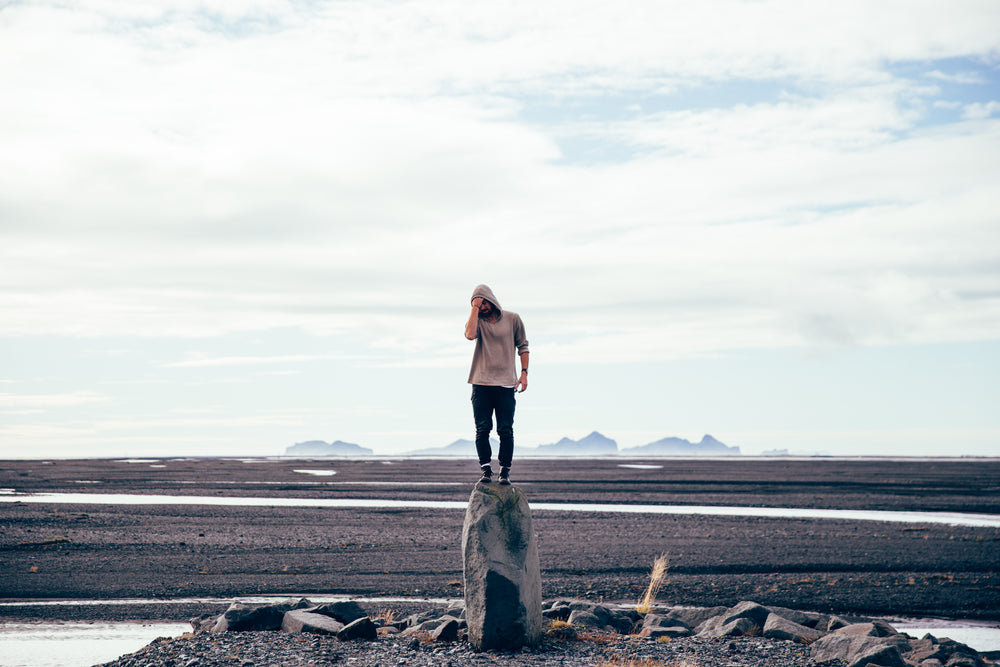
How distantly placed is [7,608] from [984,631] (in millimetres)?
18660

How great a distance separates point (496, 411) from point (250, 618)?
18.1ft

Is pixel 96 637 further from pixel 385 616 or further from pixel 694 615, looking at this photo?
pixel 694 615

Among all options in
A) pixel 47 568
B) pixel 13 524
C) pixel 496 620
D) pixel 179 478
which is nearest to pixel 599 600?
pixel 496 620

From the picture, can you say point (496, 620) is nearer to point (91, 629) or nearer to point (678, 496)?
point (91, 629)

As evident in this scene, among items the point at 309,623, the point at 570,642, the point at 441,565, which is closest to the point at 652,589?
the point at 441,565

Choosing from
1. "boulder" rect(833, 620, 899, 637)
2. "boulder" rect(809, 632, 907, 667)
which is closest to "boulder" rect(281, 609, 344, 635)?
"boulder" rect(809, 632, 907, 667)

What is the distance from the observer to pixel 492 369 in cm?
1158

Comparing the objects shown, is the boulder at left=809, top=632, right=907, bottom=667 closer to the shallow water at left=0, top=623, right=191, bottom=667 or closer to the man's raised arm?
the man's raised arm

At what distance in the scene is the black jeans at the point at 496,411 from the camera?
1159 cm

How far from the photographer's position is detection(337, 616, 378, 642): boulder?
1247cm

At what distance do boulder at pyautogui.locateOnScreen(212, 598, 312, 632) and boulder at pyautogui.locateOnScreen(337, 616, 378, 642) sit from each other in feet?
5.10

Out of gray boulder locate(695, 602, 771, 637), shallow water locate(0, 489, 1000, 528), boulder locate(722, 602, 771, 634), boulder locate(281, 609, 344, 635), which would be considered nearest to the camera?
boulder locate(281, 609, 344, 635)

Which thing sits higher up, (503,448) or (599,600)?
(503,448)

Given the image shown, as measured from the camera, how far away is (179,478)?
58750 mm
